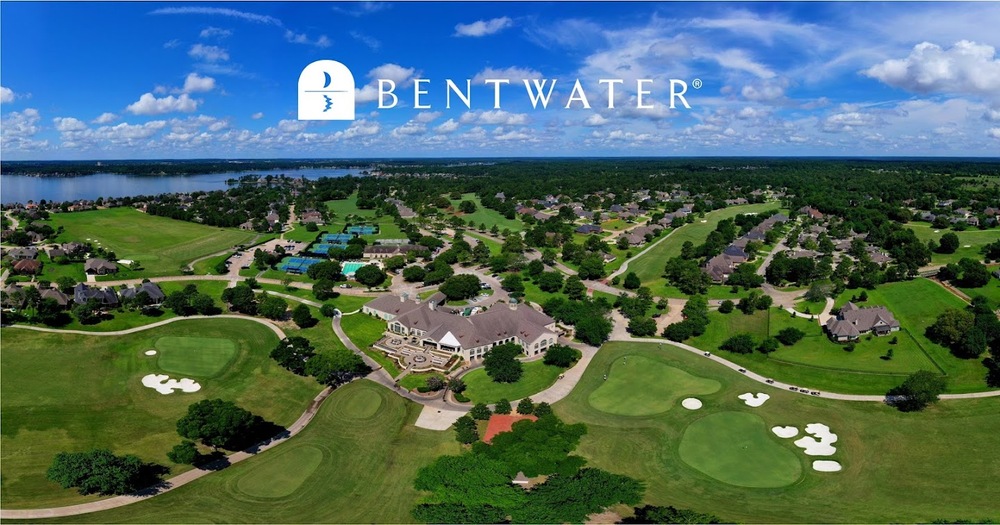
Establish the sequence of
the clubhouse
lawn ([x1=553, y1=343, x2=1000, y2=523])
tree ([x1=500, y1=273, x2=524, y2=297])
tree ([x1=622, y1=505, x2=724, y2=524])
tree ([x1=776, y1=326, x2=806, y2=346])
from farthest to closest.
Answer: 1. tree ([x1=500, y1=273, x2=524, y2=297])
2. tree ([x1=776, y1=326, x2=806, y2=346])
3. the clubhouse
4. lawn ([x1=553, y1=343, x2=1000, y2=523])
5. tree ([x1=622, y1=505, x2=724, y2=524])

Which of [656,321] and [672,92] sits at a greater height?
[672,92]

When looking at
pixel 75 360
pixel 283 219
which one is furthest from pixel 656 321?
pixel 283 219

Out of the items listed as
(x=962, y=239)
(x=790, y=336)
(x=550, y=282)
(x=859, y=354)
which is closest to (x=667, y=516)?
(x=790, y=336)

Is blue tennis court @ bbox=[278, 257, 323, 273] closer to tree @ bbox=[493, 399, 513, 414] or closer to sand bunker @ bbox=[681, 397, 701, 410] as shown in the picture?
tree @ bbox=[493, 399, 513, 414]

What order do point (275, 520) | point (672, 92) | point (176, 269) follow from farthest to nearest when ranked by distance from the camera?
point (176, 269)
point (672, 92)
point (275, 520)

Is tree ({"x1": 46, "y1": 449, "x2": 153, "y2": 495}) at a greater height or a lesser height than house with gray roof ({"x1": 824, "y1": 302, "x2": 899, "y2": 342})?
lesser

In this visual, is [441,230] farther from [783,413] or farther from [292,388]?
[783,413]

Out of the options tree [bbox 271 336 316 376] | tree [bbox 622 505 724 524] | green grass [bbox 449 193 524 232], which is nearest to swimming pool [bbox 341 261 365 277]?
tree [bbox 271 336 316 376]

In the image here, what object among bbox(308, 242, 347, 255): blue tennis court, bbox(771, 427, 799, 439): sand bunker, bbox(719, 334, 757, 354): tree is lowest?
bbox(771, 427, 799, 439): sand bunker
